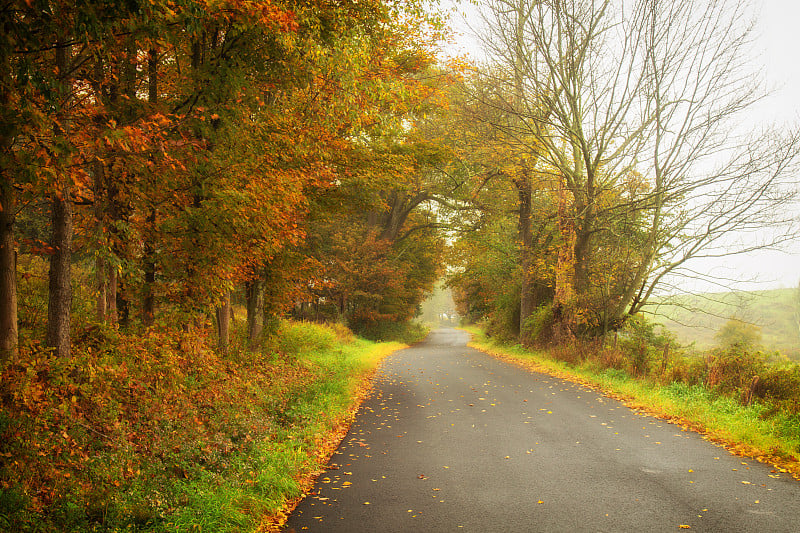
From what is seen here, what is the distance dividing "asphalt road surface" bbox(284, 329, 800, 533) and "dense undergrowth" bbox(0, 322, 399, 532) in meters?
0.61

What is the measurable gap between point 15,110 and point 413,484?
5301mm

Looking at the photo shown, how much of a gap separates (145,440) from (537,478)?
4.41 metres

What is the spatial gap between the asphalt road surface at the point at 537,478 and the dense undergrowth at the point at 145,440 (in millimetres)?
615

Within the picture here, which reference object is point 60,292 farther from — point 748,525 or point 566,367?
point 566,367

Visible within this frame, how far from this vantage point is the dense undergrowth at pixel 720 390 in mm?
6902

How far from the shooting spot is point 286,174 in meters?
9.16

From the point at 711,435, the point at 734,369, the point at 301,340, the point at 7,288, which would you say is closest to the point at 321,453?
the point at 7,288

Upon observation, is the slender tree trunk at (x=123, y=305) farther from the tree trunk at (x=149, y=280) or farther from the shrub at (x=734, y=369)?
the shrub at (x=734, y=369)

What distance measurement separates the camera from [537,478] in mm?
5641

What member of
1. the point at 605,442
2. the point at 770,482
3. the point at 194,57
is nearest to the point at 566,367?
the point at 605,442

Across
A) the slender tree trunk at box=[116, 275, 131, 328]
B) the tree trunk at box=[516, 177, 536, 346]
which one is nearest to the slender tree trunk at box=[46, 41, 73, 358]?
the slender tree trunk at box=[116, 275, 131, 328]

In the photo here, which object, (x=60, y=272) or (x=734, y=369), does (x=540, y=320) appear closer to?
(x=734, y=369)

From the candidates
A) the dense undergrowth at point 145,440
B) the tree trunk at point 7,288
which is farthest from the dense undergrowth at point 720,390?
the tree trunk at point 7,288

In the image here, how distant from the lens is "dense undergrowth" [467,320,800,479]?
6902 millimetres
